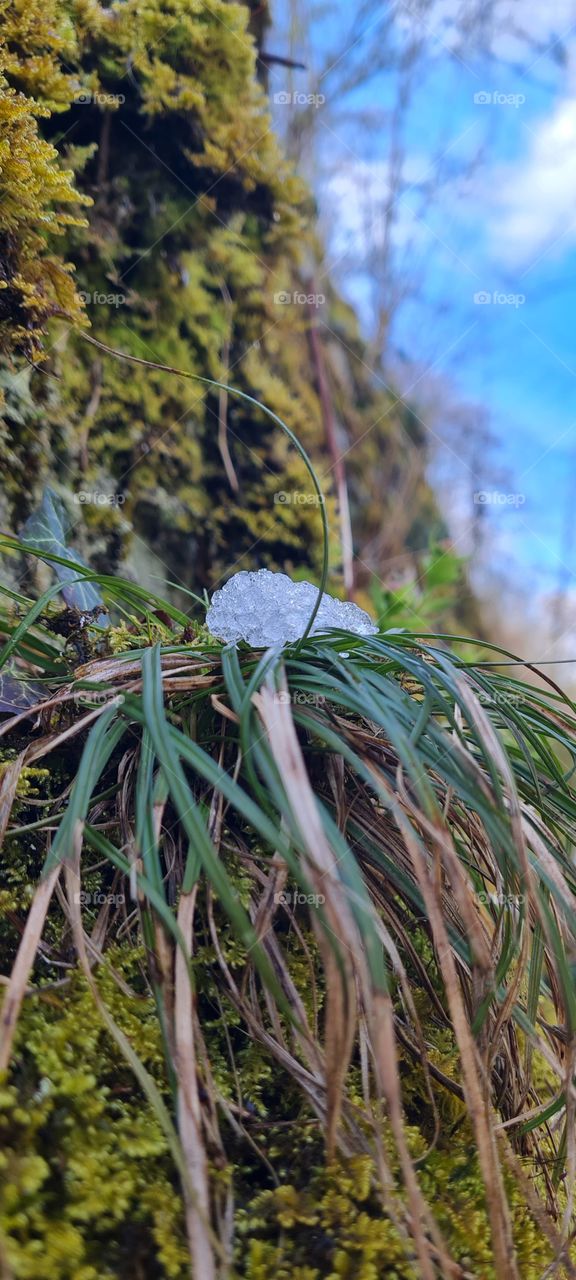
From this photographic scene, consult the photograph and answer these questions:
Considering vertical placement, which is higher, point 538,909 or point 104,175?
point 104,175

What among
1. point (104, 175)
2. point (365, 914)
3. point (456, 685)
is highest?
point (104, 175)

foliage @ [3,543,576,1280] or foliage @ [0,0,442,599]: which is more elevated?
foliage @ [0,0,442,599]

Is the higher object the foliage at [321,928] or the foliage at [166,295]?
the foliage at [166,295]

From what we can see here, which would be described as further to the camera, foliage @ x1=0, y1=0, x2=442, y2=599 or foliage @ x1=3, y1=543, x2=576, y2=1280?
foliage @ x1=0, y1=0, x2=442, y2=599

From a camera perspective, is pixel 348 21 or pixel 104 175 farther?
pixel 348 21

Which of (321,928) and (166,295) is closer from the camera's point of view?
(321,928)

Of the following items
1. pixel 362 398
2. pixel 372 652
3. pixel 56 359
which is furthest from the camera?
pixel 362 398

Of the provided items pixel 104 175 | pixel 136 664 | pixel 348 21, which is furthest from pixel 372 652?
pixel 348 21

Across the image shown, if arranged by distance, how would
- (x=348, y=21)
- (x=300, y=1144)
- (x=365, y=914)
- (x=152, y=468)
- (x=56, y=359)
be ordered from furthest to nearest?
1. (x=348, y=21)
2. (x=152, y=468)
3. (x=56, y=359)
4. (x=300, y=1144)
5. (x=365, y=914)

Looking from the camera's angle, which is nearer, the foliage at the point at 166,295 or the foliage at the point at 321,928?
the foliage at the point at 321,928

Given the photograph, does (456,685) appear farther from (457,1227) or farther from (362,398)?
(362,398)

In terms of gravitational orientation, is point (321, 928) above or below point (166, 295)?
below
